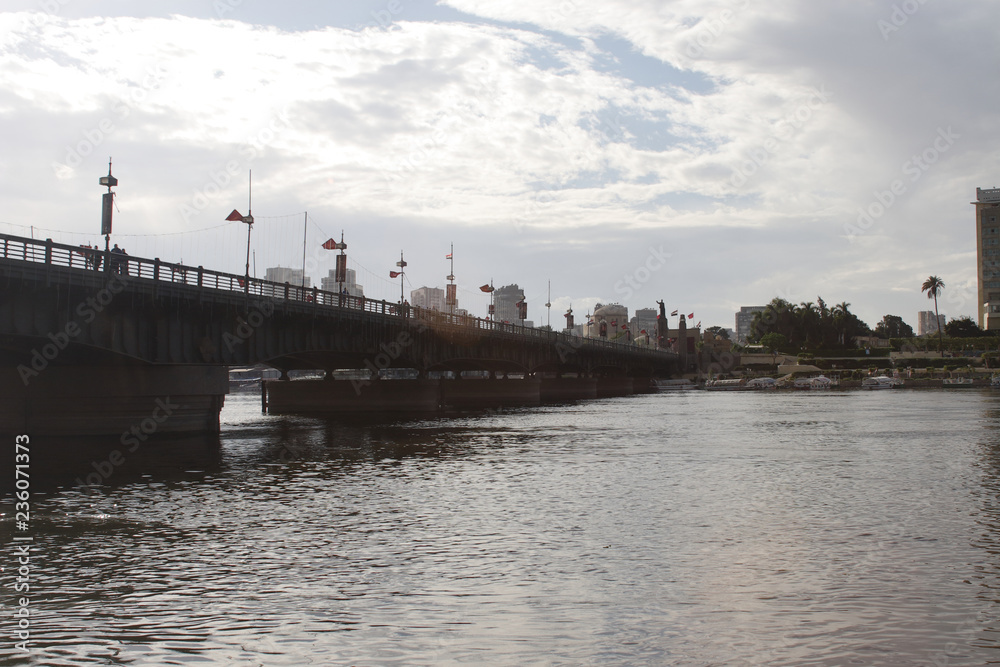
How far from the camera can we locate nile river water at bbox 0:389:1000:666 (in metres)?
11.9

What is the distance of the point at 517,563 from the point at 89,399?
126ft

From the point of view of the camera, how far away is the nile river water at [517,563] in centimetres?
1192

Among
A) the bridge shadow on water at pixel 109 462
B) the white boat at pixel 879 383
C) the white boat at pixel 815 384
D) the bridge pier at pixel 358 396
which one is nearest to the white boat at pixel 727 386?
the white boat at pixel 815 384

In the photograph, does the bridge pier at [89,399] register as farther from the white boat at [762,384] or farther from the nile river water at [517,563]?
the white boat at [762,384]

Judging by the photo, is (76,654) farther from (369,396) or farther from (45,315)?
(369,396)

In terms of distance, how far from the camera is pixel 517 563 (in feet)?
56.2

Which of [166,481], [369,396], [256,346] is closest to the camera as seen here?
[166,481]

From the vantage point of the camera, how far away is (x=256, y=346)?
56.5 meters

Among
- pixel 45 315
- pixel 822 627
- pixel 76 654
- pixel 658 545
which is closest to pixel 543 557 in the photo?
pixel 658 545

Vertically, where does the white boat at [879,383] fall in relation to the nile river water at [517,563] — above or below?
above

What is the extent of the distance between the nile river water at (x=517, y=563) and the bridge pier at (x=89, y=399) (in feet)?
32.4

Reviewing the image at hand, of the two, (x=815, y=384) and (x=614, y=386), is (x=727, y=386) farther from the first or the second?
(x=614, y=386)

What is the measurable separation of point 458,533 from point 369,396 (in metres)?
71.3

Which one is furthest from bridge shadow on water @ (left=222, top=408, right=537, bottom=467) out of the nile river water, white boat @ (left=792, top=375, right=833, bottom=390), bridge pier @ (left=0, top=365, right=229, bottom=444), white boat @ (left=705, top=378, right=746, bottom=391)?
white boat @ (left=705, top=378, right=746, bottom=391)
